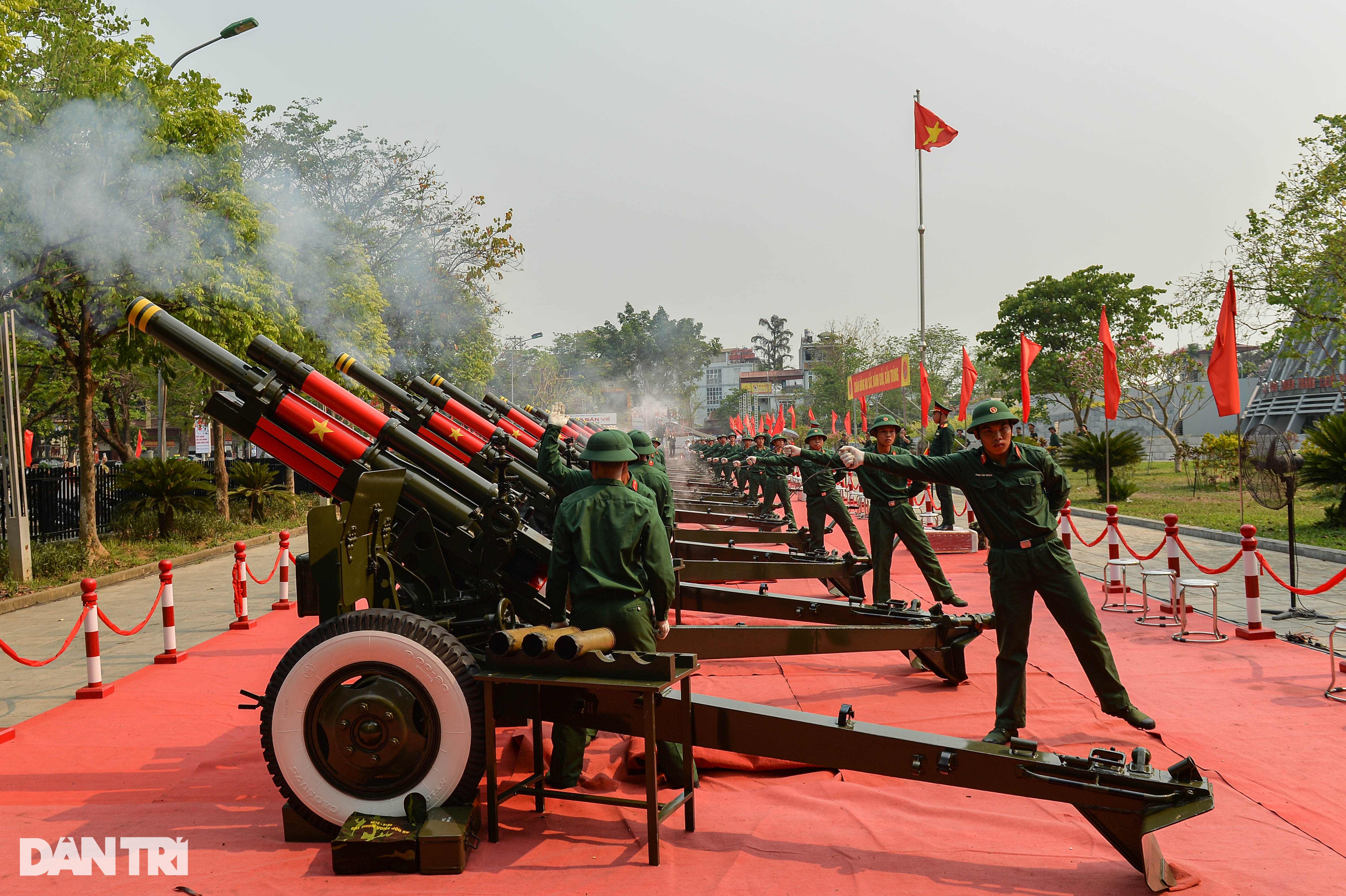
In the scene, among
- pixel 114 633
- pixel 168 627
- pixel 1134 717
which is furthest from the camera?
pixel 114 633

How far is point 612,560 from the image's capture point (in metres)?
4.07

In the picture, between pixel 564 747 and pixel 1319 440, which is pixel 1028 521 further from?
pixel 1319 440

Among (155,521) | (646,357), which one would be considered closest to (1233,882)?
(155,521)

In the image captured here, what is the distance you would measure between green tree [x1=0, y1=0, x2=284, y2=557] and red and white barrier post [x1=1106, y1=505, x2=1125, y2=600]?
440 inches

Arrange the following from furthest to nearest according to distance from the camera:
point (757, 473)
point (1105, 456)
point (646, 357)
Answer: point (646, 357) < point (1105, 456) < point (757, 473)

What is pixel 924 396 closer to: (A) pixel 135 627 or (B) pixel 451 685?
(A) pixel 135 627

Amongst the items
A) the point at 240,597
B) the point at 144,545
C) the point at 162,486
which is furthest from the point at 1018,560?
the point at 162,486

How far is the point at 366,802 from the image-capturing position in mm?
3773

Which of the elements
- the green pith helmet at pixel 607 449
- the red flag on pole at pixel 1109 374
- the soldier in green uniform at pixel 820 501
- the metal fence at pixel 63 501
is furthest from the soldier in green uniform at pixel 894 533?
the metal fence at pixel 63 501

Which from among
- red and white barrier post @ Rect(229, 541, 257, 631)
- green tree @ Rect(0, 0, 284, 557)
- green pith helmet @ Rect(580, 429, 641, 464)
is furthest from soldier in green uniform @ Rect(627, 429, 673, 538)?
green tree @ Rect(0, 0, 284, 557)

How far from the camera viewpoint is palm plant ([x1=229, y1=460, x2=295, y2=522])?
2078 cm

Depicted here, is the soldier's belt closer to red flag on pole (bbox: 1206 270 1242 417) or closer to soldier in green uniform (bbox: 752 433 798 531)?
red flag on pole (bbox: 1206 270 1242 417)

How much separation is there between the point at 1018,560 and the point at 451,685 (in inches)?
118

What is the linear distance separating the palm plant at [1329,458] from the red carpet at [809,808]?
339 inches
